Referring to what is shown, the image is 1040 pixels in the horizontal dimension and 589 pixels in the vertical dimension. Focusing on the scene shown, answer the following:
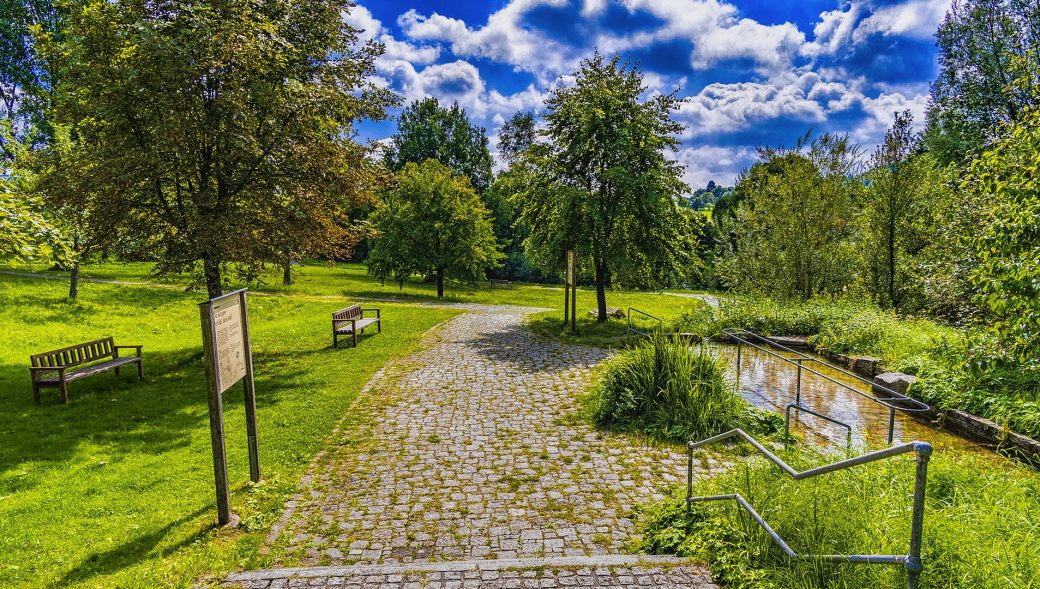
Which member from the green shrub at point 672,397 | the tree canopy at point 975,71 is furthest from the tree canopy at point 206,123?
the tree canopy at point 975,71

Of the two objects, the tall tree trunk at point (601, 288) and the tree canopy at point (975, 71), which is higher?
the tree canopy at point (975, 71)

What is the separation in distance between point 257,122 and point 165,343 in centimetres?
837

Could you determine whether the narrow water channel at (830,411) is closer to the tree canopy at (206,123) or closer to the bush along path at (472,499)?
the bush along path at (472,499)

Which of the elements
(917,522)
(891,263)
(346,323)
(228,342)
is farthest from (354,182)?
(891,263)

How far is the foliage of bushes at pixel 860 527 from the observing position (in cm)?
313

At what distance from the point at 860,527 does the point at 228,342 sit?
18.9ft

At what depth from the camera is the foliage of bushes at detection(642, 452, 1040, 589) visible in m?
3.13

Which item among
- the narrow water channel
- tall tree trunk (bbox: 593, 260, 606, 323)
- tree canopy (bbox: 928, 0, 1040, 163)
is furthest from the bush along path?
tree canopy (bbox: 928, 0, 1040, 163)

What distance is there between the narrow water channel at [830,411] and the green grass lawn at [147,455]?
6.61 m

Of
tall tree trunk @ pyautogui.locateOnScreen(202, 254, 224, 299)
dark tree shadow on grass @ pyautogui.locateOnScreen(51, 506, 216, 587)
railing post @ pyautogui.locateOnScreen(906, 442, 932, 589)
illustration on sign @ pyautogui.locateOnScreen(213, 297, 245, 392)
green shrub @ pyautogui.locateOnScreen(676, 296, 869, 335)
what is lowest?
dark tree shadow on grass @ pyautogui.locateOnScreen(51, 506, 216, 587)

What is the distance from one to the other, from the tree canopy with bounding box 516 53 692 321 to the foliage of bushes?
39.9 ft

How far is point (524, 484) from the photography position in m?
5.73

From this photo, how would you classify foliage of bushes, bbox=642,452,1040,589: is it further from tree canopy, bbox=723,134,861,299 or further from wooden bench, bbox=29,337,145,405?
tree canopy, bbox=723,134,861,299

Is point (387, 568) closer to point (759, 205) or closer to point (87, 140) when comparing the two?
point (87, 140)
